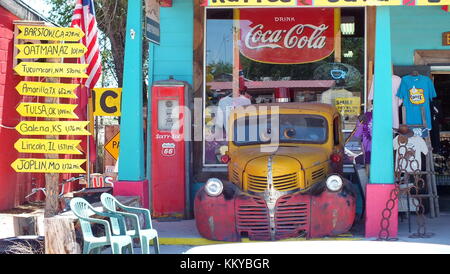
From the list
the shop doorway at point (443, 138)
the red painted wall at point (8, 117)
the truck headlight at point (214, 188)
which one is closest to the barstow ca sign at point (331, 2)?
the truck headlight at point (214, 188)

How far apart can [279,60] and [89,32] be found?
351 centimetres

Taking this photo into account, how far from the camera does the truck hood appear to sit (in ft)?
28.8

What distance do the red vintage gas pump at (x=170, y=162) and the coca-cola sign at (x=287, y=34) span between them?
168 cm

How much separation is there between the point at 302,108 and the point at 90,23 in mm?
4446

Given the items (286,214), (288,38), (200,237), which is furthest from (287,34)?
(200,237)

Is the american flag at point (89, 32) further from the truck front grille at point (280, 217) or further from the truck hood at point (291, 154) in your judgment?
the truck front grille at point (280, 217)

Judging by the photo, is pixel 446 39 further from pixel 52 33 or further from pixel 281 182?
pixel 52 33

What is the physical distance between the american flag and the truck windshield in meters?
3.67

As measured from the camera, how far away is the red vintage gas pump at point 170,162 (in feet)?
35.1

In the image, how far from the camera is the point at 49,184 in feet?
27.3

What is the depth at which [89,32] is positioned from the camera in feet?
38.1

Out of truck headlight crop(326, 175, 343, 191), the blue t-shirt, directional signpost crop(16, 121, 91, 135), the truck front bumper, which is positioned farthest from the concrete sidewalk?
directional signpost crop(16, 121, 91, 135)
